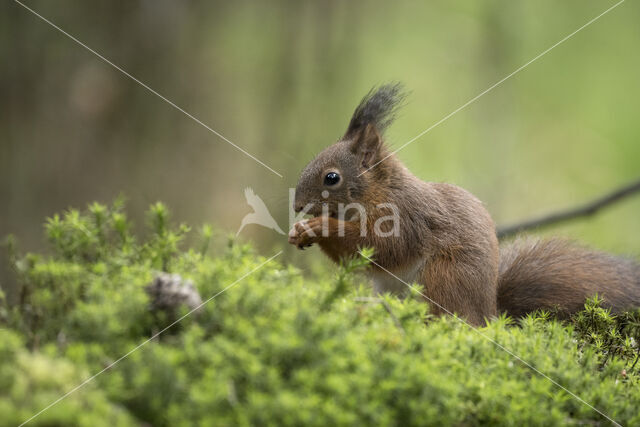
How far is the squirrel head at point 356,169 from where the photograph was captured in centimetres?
304

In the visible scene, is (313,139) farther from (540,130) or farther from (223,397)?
(223,397)

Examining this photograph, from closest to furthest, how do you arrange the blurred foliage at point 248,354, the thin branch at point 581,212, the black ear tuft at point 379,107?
the blurred foliage at point 248,354, the black ear tuft at point 379,107, the thin branch at point 581,212

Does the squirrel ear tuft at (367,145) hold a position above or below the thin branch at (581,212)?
above

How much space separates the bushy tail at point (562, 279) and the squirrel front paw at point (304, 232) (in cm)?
A: 87

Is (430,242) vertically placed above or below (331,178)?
below

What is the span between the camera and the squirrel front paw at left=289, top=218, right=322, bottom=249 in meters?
2.83

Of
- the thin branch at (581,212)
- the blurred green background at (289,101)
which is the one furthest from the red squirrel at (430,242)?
the thin branch at (581,212)

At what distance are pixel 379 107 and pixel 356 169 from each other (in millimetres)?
324

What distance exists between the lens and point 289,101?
540 cm

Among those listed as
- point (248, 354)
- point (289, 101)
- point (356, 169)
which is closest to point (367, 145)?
point (356, 169)

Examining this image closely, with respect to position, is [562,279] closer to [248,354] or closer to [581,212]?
[581,212]

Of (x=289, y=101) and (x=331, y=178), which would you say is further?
(x=289, y=101)

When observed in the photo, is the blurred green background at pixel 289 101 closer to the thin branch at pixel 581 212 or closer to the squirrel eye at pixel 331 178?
the thin branch at pixel 581 212

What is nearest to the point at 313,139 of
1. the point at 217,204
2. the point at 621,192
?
the point at 217,204
